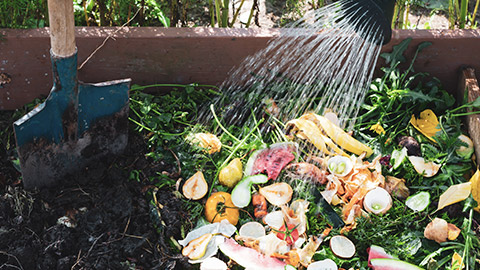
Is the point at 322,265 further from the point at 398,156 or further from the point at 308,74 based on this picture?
the point at 308,74

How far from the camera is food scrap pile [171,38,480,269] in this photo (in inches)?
84.7

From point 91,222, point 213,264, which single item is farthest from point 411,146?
point 91,222

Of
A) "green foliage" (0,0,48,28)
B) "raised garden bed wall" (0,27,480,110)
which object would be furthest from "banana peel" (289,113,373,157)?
"green foliage" (0,0,48,28)

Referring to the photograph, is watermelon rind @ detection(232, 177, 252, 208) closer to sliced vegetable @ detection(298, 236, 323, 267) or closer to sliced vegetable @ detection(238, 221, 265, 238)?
sliced vegetable @ detection(238, 221, 265, 238)

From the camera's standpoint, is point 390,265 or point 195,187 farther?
point 195,187

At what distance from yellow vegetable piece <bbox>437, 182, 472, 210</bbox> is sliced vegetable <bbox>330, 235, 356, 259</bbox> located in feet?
1.29

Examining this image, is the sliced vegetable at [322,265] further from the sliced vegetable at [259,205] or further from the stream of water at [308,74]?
the stream of water at [308,74]

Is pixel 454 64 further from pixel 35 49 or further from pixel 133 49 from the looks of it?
pixel 35 49

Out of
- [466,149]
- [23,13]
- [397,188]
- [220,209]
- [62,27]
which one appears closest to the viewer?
[62,27]

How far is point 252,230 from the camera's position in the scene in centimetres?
223

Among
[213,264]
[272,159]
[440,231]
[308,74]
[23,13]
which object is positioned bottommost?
[213,264]

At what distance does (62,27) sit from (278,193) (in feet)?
3.32

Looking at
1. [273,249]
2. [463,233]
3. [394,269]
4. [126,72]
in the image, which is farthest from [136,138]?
[463,233]

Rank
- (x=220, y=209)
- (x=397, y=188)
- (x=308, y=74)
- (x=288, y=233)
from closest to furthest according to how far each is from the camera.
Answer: (x=288, y=233) < (x=220, y=209) < (x=397, y=188) < (x=308, y=74)
